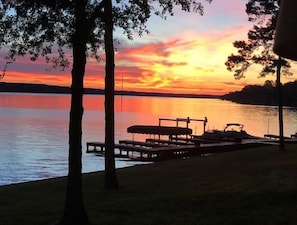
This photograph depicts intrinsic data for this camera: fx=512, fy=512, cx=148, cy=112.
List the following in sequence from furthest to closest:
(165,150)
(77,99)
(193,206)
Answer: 1. (165,150)
2. (193,206)
3. (77,99)

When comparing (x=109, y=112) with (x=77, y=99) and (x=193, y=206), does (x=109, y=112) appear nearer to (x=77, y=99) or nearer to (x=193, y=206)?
(x=193, y=206)

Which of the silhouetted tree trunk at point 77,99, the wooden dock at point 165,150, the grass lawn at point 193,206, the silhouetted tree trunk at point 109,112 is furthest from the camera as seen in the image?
the wooden dock at point 165,150

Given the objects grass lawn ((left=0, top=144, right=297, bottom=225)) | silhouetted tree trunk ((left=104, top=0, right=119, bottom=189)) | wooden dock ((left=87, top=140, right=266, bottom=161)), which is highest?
silhouetted tree trunk ((left=104, top=0, right=119, bottom=189))

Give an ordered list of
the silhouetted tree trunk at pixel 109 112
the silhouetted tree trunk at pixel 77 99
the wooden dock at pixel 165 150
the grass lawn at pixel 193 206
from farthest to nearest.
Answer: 1. the wooden dock at pixel 165 150
2. the silhouetted tree trunk at pixel 109 112
3. the grass lawn at pixel 193 206
4. the silhouetted tree trunk at pixel 77 99

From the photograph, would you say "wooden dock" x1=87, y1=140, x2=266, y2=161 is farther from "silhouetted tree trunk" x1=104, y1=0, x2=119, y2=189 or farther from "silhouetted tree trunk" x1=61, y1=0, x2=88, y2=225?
"silhouetted tree trunk" x1=61, y1=0, x2=88, y2=225

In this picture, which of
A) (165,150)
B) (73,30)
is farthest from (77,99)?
(165,150)

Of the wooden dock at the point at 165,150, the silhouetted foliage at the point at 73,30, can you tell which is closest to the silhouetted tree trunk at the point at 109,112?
the silhouetted foliage at the point at 73,30

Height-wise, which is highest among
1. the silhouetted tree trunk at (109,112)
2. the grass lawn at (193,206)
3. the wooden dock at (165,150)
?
the silhouetted tree trunk at (109,112)

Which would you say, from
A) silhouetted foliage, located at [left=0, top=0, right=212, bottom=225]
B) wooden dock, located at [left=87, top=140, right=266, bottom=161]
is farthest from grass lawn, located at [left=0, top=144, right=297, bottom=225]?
wooden dock, located at [left=87, top=140, right=266, bottom=161]

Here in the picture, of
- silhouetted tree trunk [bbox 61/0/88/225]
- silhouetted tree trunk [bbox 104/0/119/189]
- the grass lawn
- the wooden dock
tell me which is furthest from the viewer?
the wooden dock

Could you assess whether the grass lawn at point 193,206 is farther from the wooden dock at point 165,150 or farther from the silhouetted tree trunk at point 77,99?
the wooden dock at point 165,150

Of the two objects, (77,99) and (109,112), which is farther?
(109,112)

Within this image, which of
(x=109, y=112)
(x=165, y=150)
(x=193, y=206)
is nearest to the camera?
(x=193, y=206)

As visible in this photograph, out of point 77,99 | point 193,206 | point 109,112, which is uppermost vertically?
point 77,99
